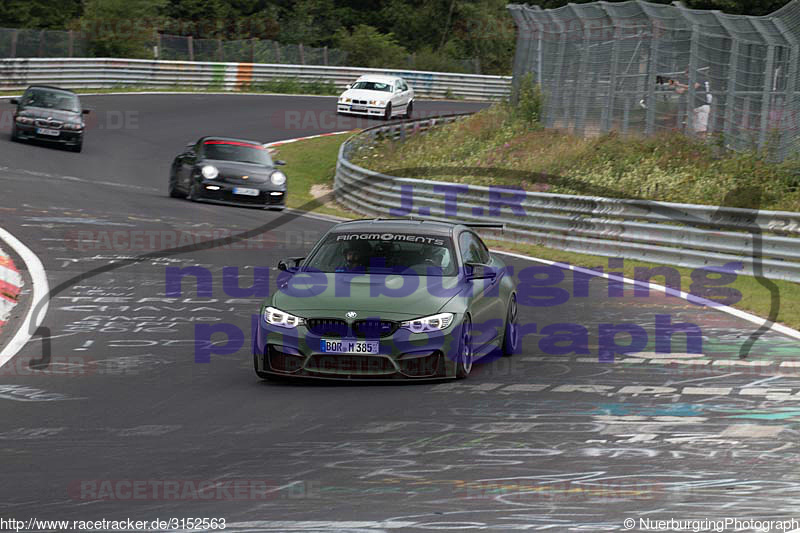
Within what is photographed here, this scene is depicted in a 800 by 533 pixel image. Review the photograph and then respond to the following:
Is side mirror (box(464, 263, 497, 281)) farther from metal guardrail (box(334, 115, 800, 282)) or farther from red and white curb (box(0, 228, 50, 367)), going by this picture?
metal guardrail (box(334, 115, 800, 282))

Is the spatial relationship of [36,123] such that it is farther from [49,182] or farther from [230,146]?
[230,146]

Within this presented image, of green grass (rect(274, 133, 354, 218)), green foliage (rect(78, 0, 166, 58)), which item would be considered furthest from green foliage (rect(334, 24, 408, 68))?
green grass (rect(274, 133, 354, 218))

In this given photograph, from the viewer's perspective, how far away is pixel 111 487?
6.66 m

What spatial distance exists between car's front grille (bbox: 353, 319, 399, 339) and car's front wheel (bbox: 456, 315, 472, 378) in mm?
606

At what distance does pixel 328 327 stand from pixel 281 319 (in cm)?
42

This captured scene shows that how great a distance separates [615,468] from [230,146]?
20477 millimetres

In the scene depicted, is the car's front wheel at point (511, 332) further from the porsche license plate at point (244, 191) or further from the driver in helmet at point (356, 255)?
the porsche license plate at point (244, 191)

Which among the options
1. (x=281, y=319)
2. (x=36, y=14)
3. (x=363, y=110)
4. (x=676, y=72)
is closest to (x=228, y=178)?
(x=676, y=72)

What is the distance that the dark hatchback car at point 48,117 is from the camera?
33406 mm

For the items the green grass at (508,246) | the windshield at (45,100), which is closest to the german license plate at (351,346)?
the green grass at (508,246)

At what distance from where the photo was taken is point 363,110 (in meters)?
48.2

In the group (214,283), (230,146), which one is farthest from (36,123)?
(214,283)

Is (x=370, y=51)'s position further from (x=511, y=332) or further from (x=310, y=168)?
(x=511, y=332)

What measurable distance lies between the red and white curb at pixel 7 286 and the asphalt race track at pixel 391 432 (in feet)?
1.61
